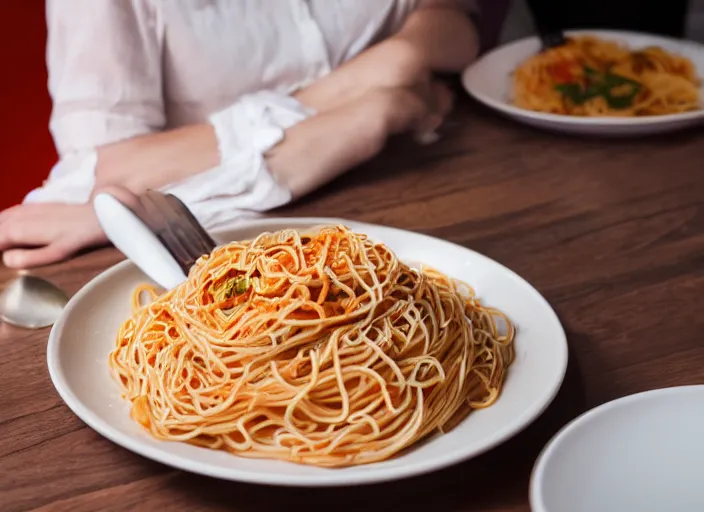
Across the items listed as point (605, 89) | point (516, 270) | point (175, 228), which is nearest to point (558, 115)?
point (605, 89)

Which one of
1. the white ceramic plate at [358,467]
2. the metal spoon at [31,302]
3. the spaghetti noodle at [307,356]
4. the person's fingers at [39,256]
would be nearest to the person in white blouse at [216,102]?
the person's fingers at [39,256]

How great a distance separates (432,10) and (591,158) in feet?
1.69

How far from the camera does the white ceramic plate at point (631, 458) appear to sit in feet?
1.81

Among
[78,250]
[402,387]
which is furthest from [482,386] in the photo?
[78,250]

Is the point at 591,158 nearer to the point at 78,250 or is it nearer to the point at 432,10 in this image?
the point at 432,10

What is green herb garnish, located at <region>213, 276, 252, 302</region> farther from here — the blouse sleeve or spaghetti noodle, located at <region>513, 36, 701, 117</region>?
spaghetti noodle, located at <region>513, 36, 701, 117</region>

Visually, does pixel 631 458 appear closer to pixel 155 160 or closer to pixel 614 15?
pixel 155 160

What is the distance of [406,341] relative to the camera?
0.74m

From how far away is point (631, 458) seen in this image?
0.59m

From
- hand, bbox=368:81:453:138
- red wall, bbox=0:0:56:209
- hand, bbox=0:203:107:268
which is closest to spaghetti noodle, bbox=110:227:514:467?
hand, bbox=0:203:107:268

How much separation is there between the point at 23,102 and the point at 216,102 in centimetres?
48

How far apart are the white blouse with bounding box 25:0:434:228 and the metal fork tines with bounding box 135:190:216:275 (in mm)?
179

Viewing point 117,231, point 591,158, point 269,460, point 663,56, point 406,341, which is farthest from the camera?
point 663,56

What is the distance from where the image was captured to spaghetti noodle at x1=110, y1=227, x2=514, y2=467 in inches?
26.4
